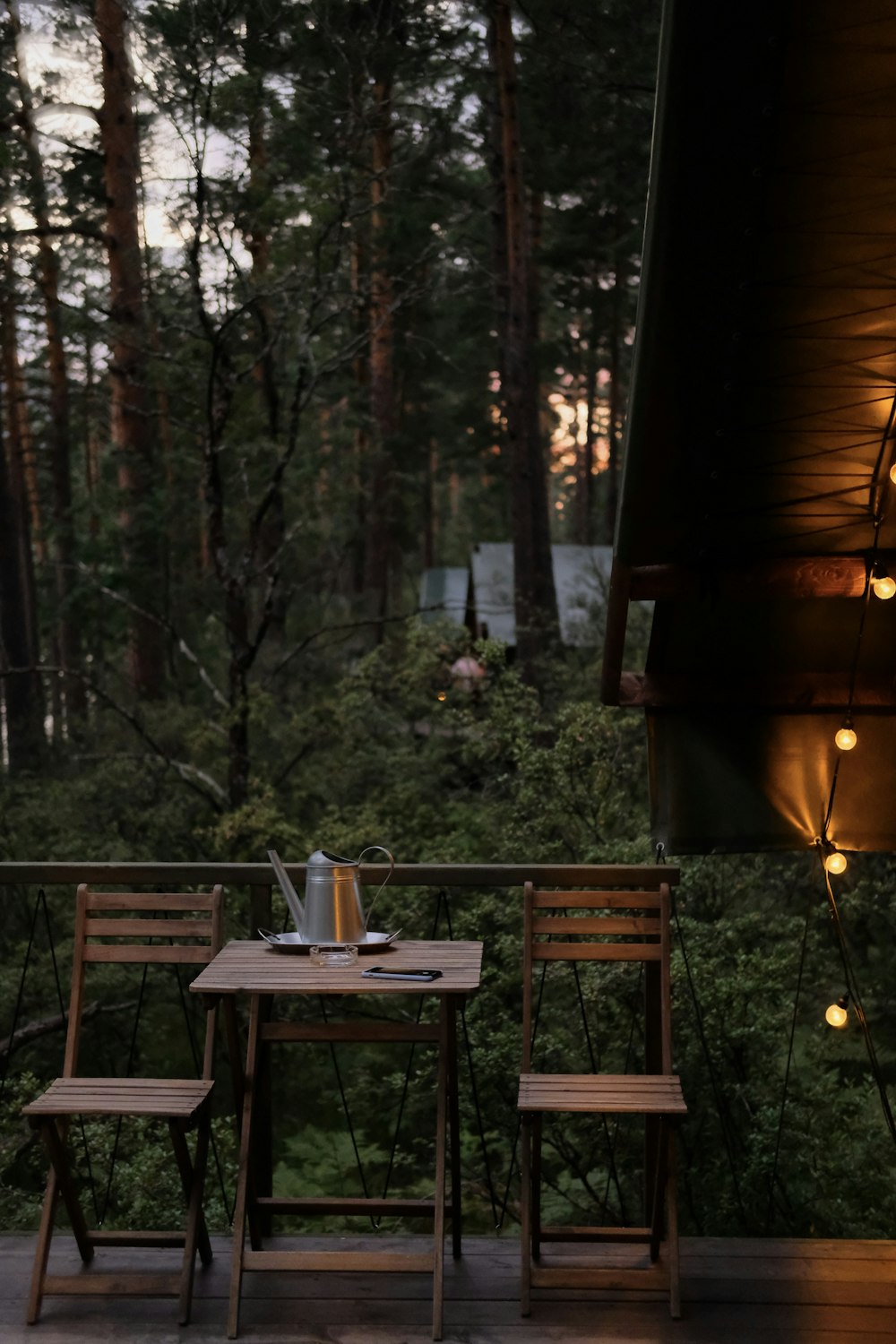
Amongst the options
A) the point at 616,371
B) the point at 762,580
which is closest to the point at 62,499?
the point at 616,371

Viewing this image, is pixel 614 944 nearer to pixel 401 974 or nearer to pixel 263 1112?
pixel 401 974

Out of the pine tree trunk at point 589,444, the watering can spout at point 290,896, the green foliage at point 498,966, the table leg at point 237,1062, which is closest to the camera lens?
the table leg at point 237,1062

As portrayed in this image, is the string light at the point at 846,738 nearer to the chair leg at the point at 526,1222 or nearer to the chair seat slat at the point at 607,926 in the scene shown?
the chair seat slat at the point at 607,926

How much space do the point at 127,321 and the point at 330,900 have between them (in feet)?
25.6

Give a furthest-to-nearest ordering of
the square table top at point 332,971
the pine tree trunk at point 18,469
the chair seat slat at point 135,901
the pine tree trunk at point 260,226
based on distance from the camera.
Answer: the pine tree trunk at point 18,469 < the pine tree trunk at point 260,226 < the chair seat slat at point 135,901 < the square table top at point 332,971

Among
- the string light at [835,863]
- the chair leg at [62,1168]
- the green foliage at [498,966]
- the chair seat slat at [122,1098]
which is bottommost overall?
the green foliage at [498,966]

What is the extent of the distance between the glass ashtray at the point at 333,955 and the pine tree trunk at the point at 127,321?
598 cm

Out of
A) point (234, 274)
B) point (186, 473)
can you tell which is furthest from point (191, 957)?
point (186, 473)

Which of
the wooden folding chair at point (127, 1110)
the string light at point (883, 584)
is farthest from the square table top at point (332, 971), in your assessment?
the string light at point (883, 584)

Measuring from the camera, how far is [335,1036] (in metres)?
3.53

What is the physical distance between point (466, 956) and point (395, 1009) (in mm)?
3908

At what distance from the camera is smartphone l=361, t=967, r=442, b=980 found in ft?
10.9

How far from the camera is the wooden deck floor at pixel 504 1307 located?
3285 millimetres

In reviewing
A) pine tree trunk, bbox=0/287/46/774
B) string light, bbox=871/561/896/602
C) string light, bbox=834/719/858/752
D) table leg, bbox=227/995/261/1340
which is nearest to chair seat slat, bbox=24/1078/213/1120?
table leg, bbox=227/995/261/1340
